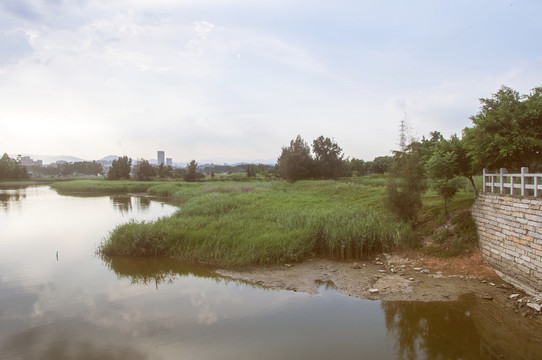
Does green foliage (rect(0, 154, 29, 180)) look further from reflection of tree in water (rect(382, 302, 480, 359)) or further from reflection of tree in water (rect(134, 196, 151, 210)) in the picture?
reflection of tree in water (rect(382, 302, 480, 359))

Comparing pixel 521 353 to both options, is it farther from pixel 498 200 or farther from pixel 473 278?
pixel 498 200

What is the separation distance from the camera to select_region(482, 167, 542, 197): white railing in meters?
9.11

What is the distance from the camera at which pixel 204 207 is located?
22.2 meters

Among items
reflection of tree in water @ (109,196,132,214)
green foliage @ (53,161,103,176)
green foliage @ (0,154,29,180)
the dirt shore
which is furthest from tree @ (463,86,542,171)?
green foliage @ (53,161,103,176)

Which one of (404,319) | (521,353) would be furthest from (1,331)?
(521,353)

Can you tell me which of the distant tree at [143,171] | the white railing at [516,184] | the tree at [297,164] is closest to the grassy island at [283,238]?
the white railing at [516,184]

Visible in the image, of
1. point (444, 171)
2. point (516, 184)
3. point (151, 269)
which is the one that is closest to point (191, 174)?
point (151, 269)

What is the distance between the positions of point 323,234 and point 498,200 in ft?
20.9

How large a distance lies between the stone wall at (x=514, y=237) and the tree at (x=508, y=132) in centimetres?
152

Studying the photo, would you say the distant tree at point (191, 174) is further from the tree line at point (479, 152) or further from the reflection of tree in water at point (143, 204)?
the tree line at point (479, 152)

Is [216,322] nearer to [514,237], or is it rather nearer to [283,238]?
[283,238]

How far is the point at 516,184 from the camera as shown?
397 inches

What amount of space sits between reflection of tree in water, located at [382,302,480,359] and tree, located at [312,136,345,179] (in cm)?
4163

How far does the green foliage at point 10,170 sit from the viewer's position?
262 ft
